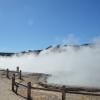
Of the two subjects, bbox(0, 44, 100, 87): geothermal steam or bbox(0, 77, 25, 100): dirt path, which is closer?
bbox(0, 77, 25, 100): dirt path

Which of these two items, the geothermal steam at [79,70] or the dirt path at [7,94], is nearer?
the dirt path at [7,94]

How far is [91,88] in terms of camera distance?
2584cm

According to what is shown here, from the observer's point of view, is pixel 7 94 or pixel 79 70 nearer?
pixel 7 94

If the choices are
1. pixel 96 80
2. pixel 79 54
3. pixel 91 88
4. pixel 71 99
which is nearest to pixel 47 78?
pixel 96 80

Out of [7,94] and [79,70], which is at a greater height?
[79,70]

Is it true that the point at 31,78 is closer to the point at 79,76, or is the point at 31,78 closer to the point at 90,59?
the point at 79,76

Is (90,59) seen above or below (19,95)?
above

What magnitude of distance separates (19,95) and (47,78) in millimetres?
11082

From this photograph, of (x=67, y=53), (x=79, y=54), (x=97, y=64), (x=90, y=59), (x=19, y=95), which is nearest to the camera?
(x=19, y=95)

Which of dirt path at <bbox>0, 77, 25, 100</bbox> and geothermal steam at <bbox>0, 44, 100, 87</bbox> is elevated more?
geothermal steam at <bbox>0, 44, 100, 87</bbox>

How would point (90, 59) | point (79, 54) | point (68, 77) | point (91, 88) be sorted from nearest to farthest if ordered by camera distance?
point (91, 88) → point (68, 77) → point (90, 59) → point (79, 54)

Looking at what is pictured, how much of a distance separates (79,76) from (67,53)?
22466 millimetres

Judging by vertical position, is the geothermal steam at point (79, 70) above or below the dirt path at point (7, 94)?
above

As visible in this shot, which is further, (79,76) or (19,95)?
(79,76)
